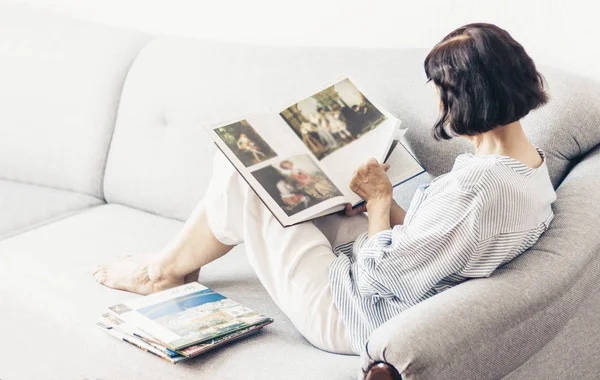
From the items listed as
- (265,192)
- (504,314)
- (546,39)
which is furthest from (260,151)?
(546,39)

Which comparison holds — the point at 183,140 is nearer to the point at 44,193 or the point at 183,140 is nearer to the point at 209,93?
the point at 209,93

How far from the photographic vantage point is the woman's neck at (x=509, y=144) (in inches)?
57.5

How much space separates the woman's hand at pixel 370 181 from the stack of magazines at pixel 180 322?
0.33 metres

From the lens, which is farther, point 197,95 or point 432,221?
point 197,95

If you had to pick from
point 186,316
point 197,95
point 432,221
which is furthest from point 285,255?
point 197,95

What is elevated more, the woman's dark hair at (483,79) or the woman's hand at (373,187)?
the woman's dark hair at (483,79)

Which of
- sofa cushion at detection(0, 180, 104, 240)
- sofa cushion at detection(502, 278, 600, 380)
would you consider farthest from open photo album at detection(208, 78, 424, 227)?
sofa cushion at detection(0, 180, 104, 240)

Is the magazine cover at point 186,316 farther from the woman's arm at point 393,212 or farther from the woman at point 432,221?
Answer: the woman's arm at point 393,212

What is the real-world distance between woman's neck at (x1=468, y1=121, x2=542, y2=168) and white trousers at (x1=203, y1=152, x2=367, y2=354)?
0.40 m

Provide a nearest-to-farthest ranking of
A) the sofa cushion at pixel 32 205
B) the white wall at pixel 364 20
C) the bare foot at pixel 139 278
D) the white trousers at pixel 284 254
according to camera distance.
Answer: the white trousers at pixel 284 254, the bare foot at pixel 139 278, the white wall at pixel 364 20, the sofa cushion at pixel 32 205

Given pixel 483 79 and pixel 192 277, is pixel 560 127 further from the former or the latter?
pixel 192 277

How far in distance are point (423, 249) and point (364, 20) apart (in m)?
1.04

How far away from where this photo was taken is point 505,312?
1.27 meters

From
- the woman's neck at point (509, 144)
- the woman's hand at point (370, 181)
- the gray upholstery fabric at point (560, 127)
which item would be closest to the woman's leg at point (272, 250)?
the woman's hand at point (370, 181)
